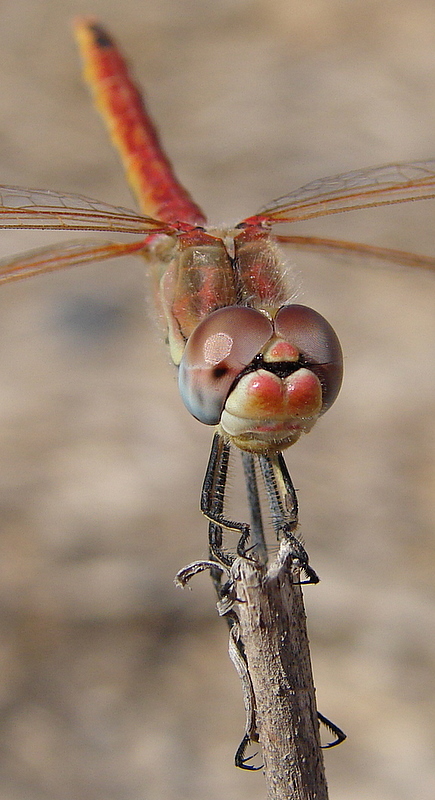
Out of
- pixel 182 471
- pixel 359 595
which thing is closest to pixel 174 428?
pixel 182 471

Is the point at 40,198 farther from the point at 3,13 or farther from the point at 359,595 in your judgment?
the point at 3,13

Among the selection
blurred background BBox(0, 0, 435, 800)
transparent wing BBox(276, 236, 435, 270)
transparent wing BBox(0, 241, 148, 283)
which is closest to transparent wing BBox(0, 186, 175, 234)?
transparent wing BBox(0, 241, 148, 283)

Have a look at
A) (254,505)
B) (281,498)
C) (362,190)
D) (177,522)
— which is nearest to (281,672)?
(281,498)

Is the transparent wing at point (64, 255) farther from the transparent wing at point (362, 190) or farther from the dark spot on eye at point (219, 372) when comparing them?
the dark spot on eye at point (219, 372)

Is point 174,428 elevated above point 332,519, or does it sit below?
above

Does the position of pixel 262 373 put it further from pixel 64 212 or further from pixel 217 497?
pixel 64 212

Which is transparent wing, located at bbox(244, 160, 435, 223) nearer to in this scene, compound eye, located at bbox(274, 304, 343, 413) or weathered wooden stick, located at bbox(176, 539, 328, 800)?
compound eye, located at bbox(274, 304, 343, 413)

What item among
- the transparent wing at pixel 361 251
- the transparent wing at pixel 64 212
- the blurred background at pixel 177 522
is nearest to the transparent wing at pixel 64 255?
the transparent wing at pixel 64 212
